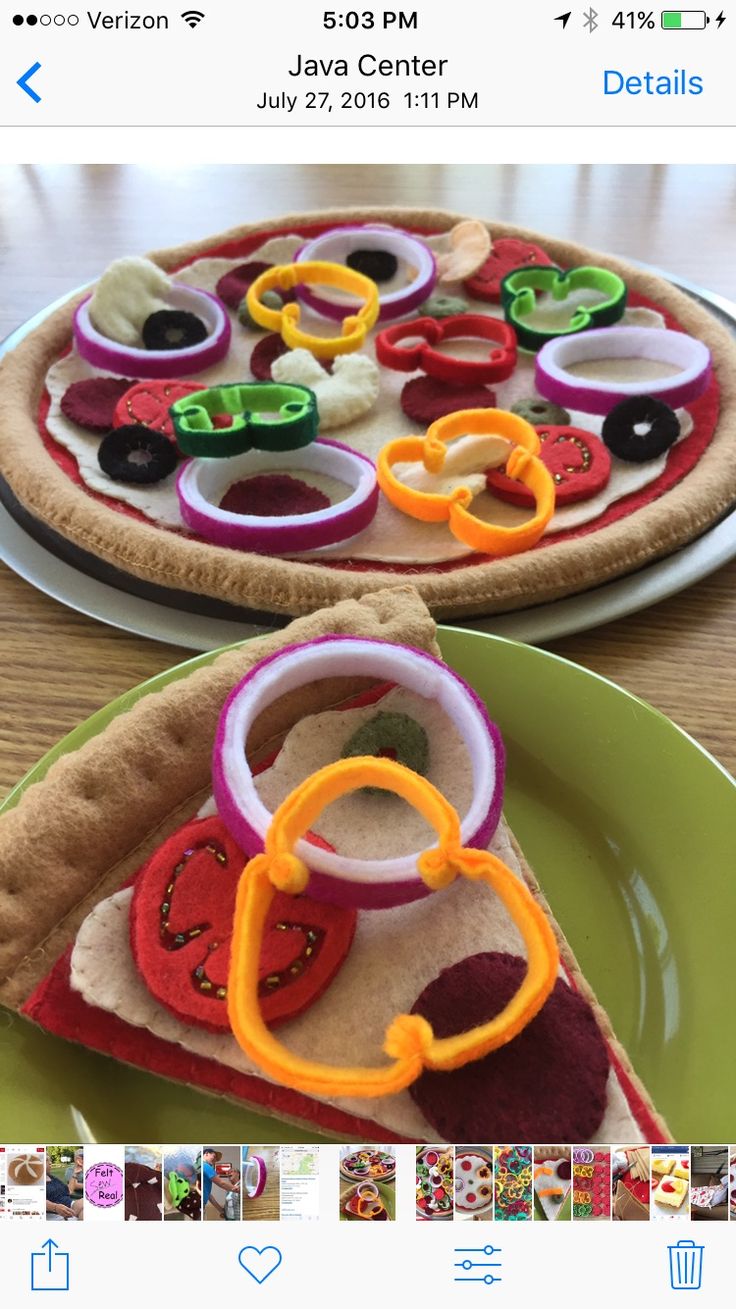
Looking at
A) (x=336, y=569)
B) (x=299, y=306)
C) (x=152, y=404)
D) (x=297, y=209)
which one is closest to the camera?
(x=336, y=569)

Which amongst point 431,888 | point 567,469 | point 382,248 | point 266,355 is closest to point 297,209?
point 382,248

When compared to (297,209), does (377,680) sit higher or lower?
lower

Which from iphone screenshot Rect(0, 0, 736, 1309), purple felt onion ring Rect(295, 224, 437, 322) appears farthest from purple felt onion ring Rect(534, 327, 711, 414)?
purple felt onion ring Rect(295, 224, 437, 322)

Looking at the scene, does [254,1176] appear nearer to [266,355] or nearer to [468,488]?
[468,488]

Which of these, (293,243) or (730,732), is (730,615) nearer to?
(730,732)

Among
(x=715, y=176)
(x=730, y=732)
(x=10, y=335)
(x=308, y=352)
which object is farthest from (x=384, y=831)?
(x=715, y=176)
